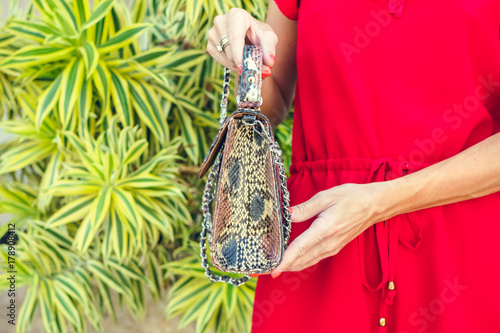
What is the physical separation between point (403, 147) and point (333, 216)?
181 mm

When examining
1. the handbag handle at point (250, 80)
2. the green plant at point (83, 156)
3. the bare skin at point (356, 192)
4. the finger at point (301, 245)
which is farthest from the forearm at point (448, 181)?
the green plant at point (83, 156)

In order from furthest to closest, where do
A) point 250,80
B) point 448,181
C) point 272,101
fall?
point 272,101 < point 448,181 < point 250,80

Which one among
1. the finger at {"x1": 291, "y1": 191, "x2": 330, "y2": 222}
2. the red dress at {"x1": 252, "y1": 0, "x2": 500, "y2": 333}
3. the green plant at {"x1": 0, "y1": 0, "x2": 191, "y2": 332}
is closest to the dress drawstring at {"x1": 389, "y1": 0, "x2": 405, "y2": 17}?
the red dress at {"x1": 252, "y1": 0, "x2": 500, "y2": 333}

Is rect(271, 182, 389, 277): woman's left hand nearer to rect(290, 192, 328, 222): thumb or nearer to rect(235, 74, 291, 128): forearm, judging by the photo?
rect(290, 192, 328, 222): thumb

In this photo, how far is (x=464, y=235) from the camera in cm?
68

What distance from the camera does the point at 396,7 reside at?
2.29 ft

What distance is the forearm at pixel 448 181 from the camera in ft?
2.11

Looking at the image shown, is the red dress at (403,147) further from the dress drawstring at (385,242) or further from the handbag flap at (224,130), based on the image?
the handbag flap at (224,130)

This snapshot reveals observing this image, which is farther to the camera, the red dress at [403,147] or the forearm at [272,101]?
the forearm at [272,101]

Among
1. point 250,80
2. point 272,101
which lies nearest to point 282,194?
point 250,80

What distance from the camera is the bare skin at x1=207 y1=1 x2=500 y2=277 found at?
607mm

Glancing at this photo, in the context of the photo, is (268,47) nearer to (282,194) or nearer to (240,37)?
(240,37)

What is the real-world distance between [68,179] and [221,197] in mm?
998

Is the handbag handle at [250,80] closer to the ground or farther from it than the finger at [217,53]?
closer to the ground
